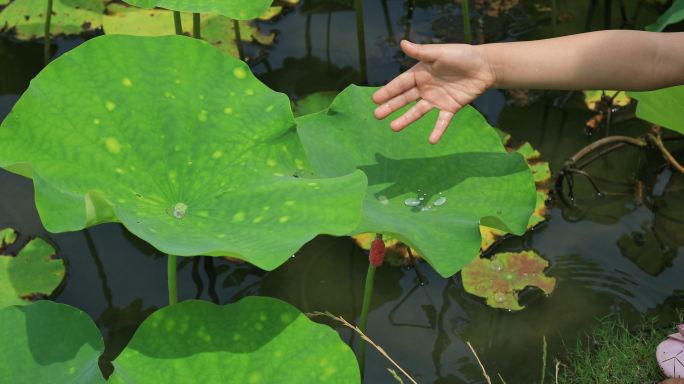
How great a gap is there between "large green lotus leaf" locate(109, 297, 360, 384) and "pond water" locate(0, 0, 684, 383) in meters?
0.49

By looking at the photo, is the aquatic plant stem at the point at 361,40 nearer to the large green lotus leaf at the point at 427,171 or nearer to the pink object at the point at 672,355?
the large green lotus leaf at the point at 427,171

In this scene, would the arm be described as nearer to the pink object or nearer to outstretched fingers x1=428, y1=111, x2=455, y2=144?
outstretched fingers x1=428, y1=111, x2=455, y2=144

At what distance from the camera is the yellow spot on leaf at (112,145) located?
1757 millimetres

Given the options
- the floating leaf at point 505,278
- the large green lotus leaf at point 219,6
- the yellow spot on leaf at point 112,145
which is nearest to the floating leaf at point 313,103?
the large green lotus leaf at point 219,6

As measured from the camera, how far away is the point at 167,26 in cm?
287

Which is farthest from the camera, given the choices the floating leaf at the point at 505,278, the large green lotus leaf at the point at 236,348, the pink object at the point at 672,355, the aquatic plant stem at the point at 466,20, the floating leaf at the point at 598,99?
the floating leaf at the point at 598,99

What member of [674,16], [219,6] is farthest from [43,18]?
[674,16]

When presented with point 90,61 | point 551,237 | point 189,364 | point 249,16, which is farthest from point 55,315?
point 551,237

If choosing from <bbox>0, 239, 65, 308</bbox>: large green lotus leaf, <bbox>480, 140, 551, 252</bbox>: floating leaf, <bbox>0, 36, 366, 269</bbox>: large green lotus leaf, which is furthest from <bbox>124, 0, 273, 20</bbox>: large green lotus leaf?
<bbox>480, 140, 551, 252</bbox>: floating leaf

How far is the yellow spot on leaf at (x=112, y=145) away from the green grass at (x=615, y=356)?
1.06 meters

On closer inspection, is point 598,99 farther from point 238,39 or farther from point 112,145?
point 112,145

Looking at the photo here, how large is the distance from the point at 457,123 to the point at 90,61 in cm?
79

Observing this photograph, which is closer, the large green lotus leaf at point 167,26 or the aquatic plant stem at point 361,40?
the aquatic plant stem at point 361,40

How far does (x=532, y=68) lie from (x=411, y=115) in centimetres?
27
